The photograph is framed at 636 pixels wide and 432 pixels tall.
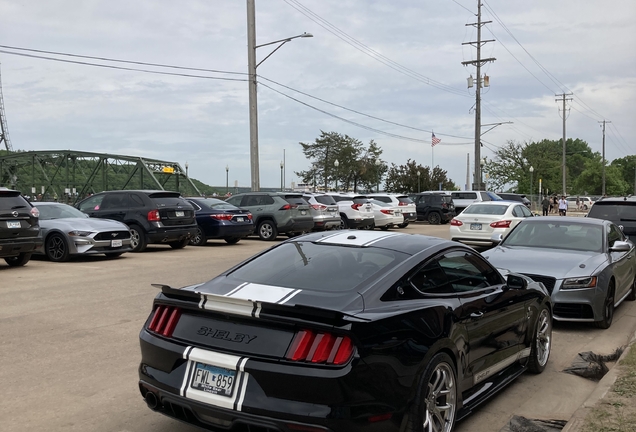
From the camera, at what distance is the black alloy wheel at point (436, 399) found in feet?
12.1

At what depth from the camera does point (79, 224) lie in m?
14.5

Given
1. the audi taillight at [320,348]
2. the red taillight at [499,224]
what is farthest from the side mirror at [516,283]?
the red taillight at [499,224]

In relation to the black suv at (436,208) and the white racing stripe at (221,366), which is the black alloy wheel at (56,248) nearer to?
the white racing stripe at (221,366)

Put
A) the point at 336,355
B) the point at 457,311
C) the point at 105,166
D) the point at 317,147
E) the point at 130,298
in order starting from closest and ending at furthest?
the point at 336,355, the point at 457,311, the point at 130,298, the point at 105,166, the point at 317,147

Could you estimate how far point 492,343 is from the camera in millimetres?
4898

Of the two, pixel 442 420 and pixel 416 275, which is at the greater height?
pixel 416 275

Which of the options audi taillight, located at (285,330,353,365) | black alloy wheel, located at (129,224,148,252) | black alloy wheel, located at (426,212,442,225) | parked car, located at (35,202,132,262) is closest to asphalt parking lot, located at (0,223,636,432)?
audi taillight, located at (285,330,353,365)

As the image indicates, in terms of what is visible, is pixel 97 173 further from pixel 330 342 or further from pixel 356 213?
pixel 330 342

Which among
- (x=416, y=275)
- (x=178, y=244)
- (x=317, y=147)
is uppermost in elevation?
(x=317, y=147)

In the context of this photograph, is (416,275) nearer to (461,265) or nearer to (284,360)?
(461,265)

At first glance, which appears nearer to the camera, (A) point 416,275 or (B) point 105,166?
(A) point 416,275

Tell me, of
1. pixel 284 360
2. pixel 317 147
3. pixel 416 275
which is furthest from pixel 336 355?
pixel 317 147

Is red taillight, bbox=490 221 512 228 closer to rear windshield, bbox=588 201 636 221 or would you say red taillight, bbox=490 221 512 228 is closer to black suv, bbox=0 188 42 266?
rear windshield, bbox=588 201 636 221

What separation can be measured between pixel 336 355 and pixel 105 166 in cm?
4955
